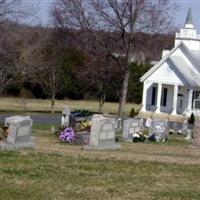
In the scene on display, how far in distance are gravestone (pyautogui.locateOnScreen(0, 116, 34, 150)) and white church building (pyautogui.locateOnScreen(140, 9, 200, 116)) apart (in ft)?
114

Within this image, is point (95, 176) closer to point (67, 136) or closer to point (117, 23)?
point (67, 136)

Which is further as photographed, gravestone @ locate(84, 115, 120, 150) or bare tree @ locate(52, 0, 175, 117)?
bare tree @ locate(52, 0, 175, 117)

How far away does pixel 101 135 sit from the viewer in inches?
666

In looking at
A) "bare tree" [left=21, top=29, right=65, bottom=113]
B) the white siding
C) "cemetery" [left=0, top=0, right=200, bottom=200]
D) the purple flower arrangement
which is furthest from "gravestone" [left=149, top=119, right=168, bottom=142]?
the white siding

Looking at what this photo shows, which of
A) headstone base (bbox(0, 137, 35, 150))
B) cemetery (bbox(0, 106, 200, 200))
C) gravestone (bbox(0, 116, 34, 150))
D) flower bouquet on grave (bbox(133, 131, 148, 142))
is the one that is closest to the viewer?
cemetery (bbox(0, 106, 200, 200))

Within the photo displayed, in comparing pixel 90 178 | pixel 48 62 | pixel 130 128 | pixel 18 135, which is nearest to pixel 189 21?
pixel 48 62

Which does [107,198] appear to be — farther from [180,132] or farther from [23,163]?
[180,132]

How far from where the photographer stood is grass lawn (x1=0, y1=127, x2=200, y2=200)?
30.3ft

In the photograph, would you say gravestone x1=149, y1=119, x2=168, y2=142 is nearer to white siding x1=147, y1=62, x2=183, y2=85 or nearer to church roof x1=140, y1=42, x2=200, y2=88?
church roof x1=140, y1=42, x2=200, y2=88

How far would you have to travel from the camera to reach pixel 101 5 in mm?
47031

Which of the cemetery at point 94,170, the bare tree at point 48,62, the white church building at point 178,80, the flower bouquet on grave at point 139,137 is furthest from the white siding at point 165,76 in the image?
the cemetery at point 94,170

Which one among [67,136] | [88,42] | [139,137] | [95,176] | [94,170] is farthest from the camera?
[88,42]

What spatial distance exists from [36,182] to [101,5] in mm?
37909

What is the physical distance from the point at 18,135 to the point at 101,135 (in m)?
2.25
